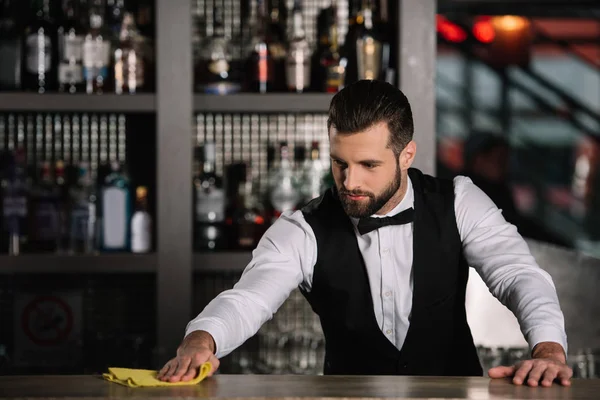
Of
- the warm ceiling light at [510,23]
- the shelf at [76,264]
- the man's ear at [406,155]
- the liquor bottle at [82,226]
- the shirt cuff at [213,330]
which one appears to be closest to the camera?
the shirt cuff at [213,330]

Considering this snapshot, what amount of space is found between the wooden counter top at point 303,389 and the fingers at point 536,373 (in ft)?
0.05

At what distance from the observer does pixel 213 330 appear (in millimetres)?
1509

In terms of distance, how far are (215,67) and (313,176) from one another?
419 millimetres

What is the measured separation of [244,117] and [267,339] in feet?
2.17

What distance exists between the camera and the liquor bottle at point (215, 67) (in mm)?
2418

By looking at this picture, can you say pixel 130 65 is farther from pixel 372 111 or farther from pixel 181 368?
pixel 181 368

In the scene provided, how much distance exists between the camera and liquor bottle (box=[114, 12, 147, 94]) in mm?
2410

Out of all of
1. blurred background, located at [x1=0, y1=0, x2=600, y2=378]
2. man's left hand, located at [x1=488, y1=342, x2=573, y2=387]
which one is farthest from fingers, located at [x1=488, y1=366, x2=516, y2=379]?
blurred background, located at [x1=0, y1=0, x2=600, y2=378]

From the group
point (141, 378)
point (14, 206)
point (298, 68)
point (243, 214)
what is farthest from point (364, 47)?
point (141, 378)

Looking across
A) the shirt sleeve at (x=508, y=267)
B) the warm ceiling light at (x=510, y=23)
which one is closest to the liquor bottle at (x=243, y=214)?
the shirt sleeve at (x=508, y=267)

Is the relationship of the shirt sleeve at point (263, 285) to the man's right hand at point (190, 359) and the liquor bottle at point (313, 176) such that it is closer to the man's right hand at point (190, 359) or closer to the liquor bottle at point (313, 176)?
the man's right hand at point (190, 359)

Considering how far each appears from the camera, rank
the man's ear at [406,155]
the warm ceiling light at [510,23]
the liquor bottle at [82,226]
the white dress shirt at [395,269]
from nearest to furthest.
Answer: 1. the white dress shirt at [395,269]
2. the man's ear at [406,155]
3. the liquor bottle at [82,226]
4. the warm ceiling light at [510,23]

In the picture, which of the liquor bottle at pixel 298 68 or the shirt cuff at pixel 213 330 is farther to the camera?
the liquor bottle at pixel 298 68

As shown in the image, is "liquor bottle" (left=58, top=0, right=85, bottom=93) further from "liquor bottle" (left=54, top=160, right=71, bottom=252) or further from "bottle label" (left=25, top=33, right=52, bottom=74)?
"liquor bottle" (left=54, top=160, right=71, bottom=252)
